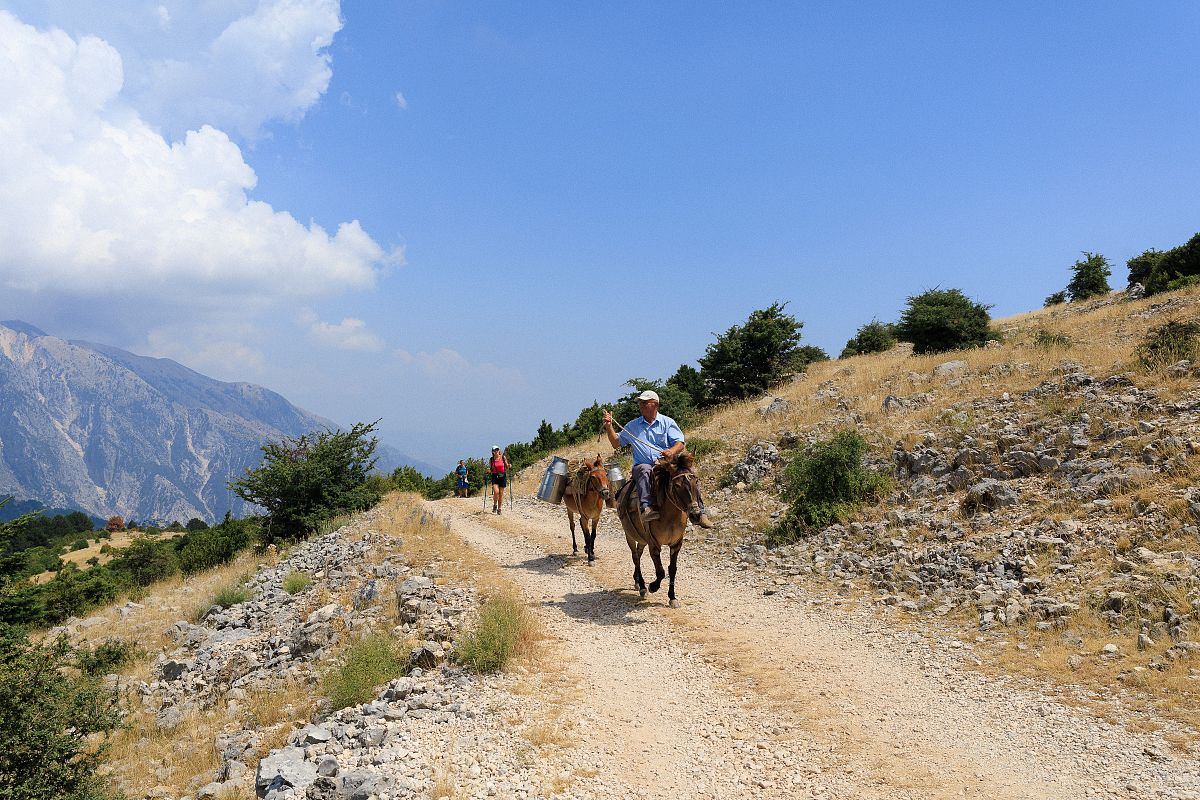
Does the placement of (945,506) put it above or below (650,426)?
below

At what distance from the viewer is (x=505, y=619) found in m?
8.80

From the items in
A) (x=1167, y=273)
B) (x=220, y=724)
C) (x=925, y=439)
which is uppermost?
(x=1167, y=273)

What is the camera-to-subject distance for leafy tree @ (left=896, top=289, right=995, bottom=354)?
29969 mm

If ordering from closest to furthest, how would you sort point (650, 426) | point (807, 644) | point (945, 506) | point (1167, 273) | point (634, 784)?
point (634, 784)
point (807, 644)
point (650, 426)
point (945, 506)
point (1167, 273)

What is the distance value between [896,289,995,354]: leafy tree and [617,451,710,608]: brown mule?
987 inches

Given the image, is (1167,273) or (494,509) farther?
(1167,273)

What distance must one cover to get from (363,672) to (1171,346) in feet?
59.3

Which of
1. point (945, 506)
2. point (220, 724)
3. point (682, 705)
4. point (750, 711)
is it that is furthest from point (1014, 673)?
point (220, 724)

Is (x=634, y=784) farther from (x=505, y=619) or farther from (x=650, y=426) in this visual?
(x=650, y=426)

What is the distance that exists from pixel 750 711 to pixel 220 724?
27.6 ft

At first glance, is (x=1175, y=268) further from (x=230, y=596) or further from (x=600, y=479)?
(x=230, y=596)

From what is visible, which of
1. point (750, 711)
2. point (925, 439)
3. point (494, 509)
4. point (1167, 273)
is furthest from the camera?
point (1167, 273)

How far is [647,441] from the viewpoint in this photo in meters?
10.7

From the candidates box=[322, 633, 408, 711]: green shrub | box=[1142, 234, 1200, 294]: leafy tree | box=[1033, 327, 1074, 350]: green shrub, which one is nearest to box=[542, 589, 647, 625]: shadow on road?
box=[322, 633, 408, 711]: green shrub
